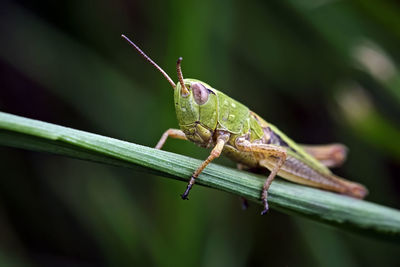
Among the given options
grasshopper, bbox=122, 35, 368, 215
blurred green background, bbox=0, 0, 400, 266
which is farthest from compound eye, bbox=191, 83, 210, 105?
blurred green background, bbox=0, 0, 400, 266

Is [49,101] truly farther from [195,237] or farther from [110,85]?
[195,237]

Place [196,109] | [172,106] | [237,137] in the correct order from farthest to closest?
[172,106] → [237,137] → [196,109]

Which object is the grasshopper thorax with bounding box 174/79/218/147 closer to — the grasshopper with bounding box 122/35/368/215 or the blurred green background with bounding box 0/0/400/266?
the grasshopper with bounding box 122/35/368/215

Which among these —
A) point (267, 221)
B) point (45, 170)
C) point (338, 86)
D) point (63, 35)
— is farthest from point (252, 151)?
point (63, 35)

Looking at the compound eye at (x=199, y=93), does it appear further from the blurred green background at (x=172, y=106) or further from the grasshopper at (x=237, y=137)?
the blurred green background at (x=172, y=106)

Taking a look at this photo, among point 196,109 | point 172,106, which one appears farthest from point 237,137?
point 172,106

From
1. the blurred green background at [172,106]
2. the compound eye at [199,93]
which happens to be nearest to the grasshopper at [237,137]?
the compound eye at [199,93]

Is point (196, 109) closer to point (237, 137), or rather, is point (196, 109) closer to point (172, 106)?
point (237, 137)
